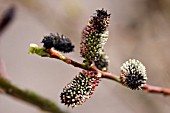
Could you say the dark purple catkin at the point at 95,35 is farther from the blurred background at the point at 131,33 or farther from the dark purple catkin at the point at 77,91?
the blurred background at the point at 131,33

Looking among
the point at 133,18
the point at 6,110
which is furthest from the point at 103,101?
the point at 133,18

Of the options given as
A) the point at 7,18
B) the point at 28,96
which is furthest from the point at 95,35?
the point at 7,18

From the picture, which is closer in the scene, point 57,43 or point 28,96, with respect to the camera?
point 57,43

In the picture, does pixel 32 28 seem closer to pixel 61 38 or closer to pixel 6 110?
pixel 6 110

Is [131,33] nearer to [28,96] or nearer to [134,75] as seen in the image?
[28,96]

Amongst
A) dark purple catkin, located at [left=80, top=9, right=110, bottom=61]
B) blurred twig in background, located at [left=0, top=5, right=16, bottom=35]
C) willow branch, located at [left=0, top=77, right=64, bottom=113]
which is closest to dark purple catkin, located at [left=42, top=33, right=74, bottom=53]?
dark purple catkin, located at [left=80, top=9, right=110, bottom=61]

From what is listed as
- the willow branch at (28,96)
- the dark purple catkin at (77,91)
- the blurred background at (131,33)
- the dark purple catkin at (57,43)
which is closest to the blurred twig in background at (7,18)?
the blurred background at (131,33)

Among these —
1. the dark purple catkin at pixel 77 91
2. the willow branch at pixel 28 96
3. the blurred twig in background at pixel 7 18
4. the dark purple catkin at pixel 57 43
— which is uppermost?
the blurred twig in background at pixel 7 18
